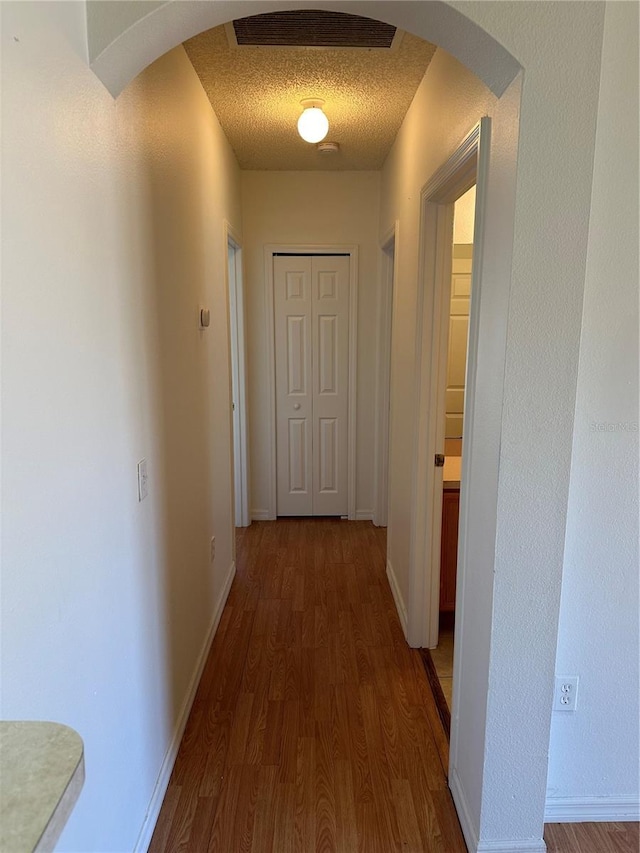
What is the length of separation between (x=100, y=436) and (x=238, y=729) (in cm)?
137

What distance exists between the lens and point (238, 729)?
1987mm

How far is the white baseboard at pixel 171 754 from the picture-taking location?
151 centimetres

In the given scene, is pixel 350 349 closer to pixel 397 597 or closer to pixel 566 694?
pixel 397 597

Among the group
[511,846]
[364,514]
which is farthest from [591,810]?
[364,514]

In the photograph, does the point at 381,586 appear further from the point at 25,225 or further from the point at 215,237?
the point at 25,225

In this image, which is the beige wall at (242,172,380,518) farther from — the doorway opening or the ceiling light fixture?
the ceiling light fixture

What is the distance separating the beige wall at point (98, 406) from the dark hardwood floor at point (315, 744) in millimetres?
192

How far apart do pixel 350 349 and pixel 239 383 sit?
2.79 ft

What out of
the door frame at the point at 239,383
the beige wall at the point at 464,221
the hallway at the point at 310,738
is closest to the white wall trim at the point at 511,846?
the hallway at the point at 310,738

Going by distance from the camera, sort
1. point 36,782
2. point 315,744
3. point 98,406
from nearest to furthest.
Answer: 1. point 36,782
2. point 98,406
3. point 315,744

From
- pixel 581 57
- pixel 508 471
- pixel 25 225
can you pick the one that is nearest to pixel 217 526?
pixel 508 471

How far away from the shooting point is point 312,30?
183 centimetres

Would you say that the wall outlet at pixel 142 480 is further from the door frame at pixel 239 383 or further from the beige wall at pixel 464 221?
the beige wall at pixel 464 221

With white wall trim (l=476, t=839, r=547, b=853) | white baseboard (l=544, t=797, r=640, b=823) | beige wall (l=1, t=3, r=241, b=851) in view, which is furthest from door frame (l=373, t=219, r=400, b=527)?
white wall trim (l=476, t=839, r=547, b=853)
